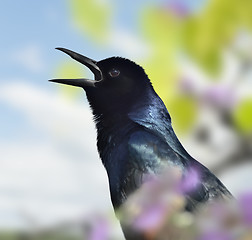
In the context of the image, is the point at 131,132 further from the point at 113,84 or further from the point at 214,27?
the point at 214,27

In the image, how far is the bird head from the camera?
1.92 meters

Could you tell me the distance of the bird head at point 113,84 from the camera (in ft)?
6.31

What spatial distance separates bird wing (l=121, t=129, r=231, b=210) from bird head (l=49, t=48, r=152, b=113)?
29 centimetres

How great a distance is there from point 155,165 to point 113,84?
578 millimetres

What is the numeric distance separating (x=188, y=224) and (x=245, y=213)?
13 cm

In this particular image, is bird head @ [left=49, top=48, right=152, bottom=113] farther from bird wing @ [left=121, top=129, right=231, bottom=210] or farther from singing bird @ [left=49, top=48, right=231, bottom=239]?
bird wing @ [left=121, top=129, right=231, bottom=210]

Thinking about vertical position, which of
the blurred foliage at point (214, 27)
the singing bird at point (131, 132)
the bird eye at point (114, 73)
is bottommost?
the blurred foliage at point (214, 27)

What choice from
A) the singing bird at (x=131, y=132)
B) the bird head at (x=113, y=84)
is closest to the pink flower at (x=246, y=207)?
the singing bird at (x=131, y=132)

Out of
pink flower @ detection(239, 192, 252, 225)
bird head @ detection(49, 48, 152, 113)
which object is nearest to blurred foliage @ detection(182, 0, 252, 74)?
pink flower @ detection(239, 192, 252, 225)

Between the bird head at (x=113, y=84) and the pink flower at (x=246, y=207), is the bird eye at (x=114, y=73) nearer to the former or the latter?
the bird head at (x=113, y=84)

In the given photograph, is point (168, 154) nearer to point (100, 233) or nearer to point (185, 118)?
point (185, 118)

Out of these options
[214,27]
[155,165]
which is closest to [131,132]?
[155,165]

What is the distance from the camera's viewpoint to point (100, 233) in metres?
0.45

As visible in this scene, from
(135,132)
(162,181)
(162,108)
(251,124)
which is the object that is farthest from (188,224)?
(162,108)
